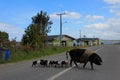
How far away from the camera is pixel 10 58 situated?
28.8 meters

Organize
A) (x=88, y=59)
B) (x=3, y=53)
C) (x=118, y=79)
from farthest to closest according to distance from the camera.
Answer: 1. (x=3, y=53)
2. (x=88, y=59)
3. (x=118, y=79)

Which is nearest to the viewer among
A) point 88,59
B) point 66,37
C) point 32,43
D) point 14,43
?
point 88,59

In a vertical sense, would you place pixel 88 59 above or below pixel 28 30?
below

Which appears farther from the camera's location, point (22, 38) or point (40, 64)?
point (22, 38)

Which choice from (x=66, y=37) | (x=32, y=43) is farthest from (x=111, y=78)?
(x=66, y=37)

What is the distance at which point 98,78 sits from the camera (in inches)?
591

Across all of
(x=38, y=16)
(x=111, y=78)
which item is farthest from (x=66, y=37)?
(x=111, y=78)

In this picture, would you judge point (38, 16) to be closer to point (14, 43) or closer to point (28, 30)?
point (28, 30)

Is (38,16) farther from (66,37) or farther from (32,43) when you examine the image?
(66,37)

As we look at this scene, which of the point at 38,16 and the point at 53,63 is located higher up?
the point at 38,16

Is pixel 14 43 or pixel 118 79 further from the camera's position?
pixel 14 43

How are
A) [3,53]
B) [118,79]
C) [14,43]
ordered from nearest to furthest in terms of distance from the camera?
[118,79], [3,53], [14,43]

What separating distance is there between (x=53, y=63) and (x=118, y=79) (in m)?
6.45

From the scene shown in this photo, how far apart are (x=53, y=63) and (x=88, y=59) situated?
2.16 meters
